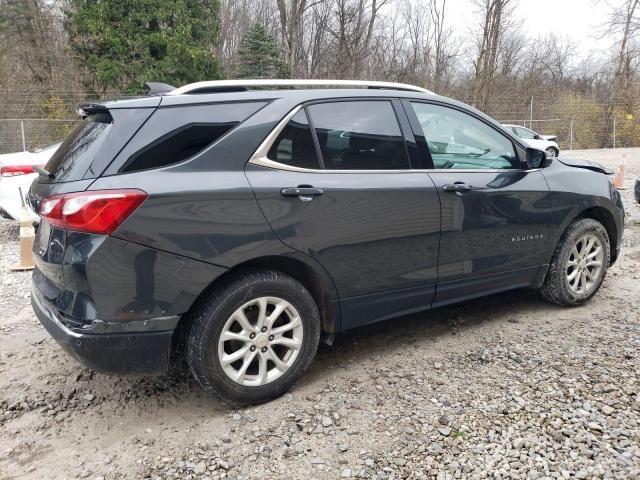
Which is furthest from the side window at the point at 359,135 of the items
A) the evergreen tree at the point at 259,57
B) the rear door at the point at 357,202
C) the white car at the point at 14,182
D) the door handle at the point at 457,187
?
the evergreen tree at the point at 259,57

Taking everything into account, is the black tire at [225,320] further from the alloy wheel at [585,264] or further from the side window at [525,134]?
the side window at [525,134]

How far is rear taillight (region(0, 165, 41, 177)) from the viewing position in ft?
21.0

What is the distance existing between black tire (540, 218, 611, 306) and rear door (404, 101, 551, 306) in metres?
0.16

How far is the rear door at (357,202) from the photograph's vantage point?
9.11 feet

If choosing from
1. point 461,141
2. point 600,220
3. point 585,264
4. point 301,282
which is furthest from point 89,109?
point 600,220

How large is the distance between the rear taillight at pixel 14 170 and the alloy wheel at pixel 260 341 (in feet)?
16.6

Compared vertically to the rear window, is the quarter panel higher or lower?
lower

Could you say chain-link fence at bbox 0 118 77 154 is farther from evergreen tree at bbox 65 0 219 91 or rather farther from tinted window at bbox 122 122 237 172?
tinted window at bbox 122 122 237 172

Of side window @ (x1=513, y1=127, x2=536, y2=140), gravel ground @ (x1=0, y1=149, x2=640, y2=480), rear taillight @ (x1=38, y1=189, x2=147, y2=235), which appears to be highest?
side window @ (x1=513, y1=127, x2=536, y2=140)

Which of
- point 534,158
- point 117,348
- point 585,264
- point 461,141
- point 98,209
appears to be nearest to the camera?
point 98,209

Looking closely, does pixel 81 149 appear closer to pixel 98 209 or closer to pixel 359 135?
pixel 98 209

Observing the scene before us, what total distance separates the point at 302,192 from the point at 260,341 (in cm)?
84

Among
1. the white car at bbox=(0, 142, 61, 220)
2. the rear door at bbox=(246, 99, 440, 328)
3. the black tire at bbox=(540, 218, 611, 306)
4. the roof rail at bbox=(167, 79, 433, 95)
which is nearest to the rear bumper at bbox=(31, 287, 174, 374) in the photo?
the rear door at bbox=(246, 99, 440, 328)

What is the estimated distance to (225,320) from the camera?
8.66 ft
